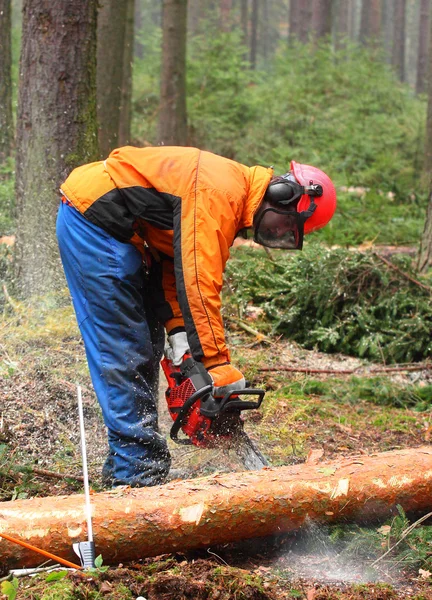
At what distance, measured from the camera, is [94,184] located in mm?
3762

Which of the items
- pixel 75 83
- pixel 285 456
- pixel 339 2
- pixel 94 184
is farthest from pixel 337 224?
pixel 339 2

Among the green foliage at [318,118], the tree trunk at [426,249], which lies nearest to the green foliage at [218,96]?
the green foliage at [318,118]

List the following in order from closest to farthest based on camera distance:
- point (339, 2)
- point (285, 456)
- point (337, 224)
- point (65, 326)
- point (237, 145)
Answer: point (285, 456), point (65, 326), point (337, 224), point (237, 145), point (339, 2)

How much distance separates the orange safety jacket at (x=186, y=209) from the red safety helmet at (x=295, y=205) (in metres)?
0.10

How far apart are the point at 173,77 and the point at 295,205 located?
9437mm

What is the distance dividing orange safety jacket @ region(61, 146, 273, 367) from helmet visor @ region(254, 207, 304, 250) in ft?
0.43

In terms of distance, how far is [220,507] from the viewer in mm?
3074

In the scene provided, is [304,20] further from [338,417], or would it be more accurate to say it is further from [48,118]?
[338,417]

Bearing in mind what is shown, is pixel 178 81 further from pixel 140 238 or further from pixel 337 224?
pixel 140 238

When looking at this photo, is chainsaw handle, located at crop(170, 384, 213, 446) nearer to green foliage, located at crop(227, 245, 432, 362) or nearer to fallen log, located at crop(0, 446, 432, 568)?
fallen log, located at crop(0, 446, 432, 568)

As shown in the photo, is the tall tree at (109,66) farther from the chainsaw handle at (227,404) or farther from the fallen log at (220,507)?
the fallen log at (220,507)

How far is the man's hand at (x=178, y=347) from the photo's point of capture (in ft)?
13.3

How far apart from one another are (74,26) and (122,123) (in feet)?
21.7

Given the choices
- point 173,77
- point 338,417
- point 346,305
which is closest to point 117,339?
point 338,417
